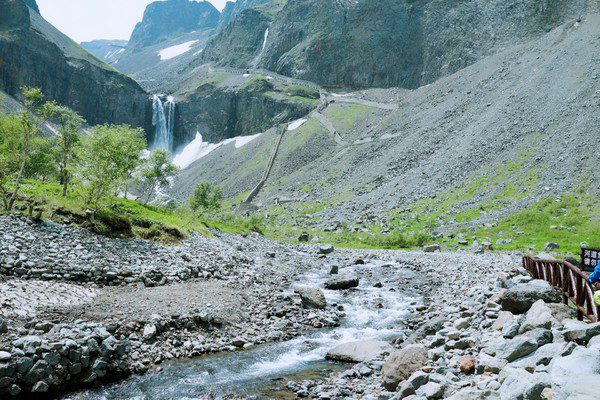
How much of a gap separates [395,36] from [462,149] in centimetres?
8927

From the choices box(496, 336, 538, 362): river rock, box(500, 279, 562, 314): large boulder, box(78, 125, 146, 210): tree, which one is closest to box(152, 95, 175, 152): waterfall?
box(78, 125, 146, 210): tree

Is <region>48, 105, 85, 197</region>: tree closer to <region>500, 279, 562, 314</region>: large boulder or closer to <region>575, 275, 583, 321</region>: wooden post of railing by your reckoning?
<region>500, 279, 562, 314</region>: large boulder

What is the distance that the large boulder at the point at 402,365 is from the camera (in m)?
11.9

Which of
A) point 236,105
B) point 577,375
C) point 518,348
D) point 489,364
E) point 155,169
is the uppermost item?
point 236,105

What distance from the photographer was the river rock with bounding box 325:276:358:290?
92.3 ft

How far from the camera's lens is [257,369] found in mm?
15008

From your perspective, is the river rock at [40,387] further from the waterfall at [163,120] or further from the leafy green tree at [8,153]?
the waterfall at [163,120]

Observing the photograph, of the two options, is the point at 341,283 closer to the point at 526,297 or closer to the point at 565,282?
the point at 526,297

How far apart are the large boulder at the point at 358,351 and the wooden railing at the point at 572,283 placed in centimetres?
642

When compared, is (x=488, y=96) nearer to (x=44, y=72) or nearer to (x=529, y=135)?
(x=529, y=135)

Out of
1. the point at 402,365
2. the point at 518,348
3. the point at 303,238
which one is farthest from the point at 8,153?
the point at 303,238

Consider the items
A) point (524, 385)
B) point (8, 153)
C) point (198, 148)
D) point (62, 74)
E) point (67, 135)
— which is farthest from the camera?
point (198, 148)

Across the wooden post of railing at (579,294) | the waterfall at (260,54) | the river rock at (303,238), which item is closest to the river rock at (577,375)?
the wooden post of railing at (579,294)

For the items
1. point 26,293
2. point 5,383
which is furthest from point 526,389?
point 26,293
